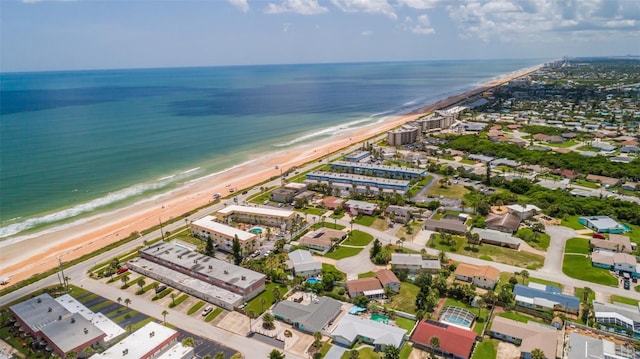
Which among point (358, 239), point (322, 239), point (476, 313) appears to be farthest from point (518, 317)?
point (322, 239)

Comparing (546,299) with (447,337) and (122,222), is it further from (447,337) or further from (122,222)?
(122,222)

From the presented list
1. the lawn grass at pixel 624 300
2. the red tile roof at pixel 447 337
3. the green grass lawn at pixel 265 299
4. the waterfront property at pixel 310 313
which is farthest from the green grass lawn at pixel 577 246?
the green grass lawn at pixel 265 299

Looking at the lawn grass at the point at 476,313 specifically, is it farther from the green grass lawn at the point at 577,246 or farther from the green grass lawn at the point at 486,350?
the green grass lawn at the point at 577,246

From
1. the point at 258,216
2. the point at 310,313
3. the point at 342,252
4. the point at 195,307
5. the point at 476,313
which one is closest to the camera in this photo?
the point at 310,313

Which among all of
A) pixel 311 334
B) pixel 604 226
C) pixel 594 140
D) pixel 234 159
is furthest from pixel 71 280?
pixel 594 140

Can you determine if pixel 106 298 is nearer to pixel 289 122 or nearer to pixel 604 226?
pixel 604 226

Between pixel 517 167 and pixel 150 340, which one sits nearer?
pixel 150 340

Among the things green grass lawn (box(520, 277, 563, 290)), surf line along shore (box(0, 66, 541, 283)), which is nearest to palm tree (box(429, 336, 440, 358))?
green grass lawn (box(520, 277, 563, 290))
